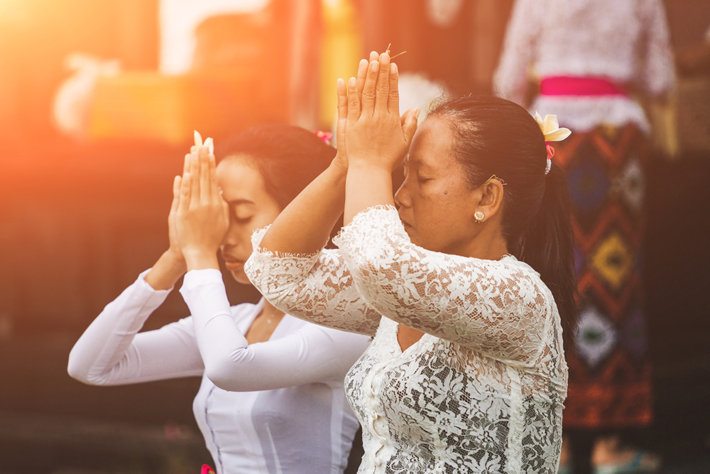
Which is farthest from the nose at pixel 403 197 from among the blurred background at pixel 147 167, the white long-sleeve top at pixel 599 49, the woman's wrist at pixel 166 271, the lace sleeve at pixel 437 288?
the blurred background at pixel 147 167

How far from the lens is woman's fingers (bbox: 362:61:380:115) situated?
1.74 m

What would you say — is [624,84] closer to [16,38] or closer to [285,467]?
[285,467]

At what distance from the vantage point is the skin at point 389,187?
175cm

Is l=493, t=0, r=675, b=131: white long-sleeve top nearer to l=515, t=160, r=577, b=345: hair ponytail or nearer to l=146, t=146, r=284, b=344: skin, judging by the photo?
l=146, t=146, r=284, b=344: skin

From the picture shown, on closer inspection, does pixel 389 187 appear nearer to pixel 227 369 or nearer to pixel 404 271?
pixel 404 271

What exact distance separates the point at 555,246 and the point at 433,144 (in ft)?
1.17

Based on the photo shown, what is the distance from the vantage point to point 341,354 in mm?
2396

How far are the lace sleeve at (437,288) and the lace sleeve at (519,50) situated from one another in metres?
2.30

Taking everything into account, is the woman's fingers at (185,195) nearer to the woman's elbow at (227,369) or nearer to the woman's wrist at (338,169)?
the woman's elbow at (227,369)

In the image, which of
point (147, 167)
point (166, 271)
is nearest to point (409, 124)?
point (166, 271)

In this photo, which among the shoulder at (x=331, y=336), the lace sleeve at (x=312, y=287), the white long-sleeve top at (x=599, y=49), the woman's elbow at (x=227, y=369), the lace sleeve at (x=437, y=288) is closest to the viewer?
the lace sleeve at (x=437, y=288)

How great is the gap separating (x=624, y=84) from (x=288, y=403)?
85.8 inches

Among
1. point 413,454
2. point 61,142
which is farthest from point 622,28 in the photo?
point 61,142

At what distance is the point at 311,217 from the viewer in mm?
1894
